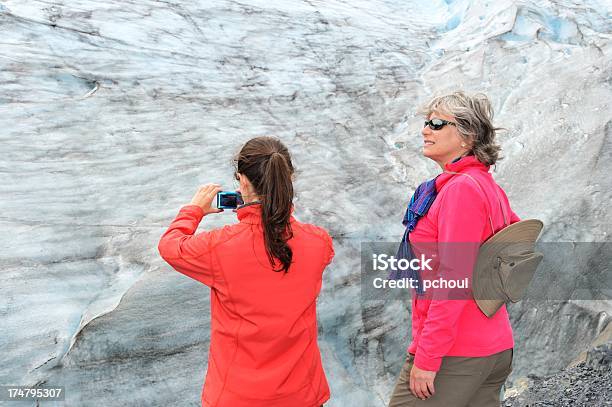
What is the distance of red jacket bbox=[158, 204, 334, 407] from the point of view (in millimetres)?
2061

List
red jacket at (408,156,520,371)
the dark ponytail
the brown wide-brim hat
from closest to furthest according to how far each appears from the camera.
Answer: the dark ponytail
red jacket at (408,156,520,371)
the brown wide-brim hat

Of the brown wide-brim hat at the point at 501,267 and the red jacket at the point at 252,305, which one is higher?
the brown wide-brim hat at the point at 501,267

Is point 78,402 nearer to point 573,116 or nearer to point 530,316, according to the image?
point 530,316

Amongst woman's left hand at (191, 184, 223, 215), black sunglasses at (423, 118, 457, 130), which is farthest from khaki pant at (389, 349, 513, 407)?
woman's left hand at (191, 184, 223, 215)

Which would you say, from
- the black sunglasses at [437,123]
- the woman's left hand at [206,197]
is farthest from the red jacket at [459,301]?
the woman's left hand at [206,197]

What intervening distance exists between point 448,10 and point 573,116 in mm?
3481

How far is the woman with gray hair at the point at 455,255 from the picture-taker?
2.18m

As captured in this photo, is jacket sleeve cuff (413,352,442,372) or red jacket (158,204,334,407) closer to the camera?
red jacket (158,204,334,407)

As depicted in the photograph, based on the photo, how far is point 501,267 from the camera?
230cm

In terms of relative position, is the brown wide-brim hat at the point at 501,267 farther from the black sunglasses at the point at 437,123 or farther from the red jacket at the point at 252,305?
the red jacket at the point at 252,305

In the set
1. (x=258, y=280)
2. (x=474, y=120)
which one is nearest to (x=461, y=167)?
(x=474, y=120)

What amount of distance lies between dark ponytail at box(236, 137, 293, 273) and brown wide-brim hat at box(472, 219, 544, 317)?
0.74 meters

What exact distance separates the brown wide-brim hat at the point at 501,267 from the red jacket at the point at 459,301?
0.13ft

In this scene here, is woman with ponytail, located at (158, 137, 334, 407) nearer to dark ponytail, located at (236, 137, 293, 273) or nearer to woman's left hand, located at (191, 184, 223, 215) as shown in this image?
dark ponytail, located at (236, 137, 293, 273)
